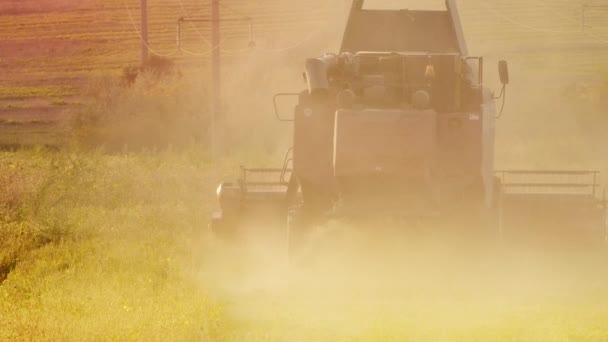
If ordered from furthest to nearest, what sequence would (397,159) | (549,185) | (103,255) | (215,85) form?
(215,85) < (549,185) < (103,255) < (397,159)

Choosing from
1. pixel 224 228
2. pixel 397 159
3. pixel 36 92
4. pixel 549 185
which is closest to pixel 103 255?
pixel 224 228

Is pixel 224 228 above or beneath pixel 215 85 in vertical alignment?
beneath

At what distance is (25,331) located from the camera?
1017 centimetres

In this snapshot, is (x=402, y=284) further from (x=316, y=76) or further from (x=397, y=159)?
(x=316, y=76)

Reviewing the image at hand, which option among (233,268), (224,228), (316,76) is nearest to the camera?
(316,76)

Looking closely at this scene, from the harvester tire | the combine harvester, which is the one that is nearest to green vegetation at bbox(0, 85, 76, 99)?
the harvester tire

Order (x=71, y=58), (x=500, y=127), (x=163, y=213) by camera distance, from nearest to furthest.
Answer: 1. (x=163, y=213)
2. (x=500, y=127)
3. (x=71, y=58)

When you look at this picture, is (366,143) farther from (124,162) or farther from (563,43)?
(563,43)

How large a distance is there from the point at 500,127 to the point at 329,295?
30.2m

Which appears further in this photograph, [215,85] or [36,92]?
[36,92]

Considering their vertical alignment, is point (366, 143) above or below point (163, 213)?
above

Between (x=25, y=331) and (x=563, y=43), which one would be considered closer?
(x=25, y=331)

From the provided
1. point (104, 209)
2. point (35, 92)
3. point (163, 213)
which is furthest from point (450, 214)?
point (35, 92)

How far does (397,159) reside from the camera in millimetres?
12633
